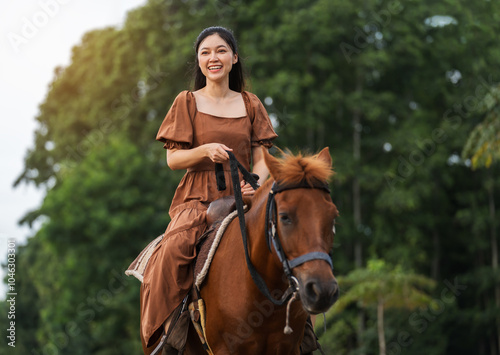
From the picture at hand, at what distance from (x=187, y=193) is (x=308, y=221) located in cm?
163

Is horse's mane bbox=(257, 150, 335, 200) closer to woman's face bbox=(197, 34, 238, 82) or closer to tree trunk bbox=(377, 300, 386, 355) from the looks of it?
woman's face bbox=(197, 34, 238, 82)

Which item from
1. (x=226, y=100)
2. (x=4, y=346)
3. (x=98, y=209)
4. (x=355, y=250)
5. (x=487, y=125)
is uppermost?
(x=226, y=100)

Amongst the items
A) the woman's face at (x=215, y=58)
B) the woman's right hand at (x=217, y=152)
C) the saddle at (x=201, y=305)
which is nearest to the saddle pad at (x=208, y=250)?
the saddle at (x=201, y=305)

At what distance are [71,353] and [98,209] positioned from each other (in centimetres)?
703

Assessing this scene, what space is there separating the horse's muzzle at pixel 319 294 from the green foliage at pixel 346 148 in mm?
21095

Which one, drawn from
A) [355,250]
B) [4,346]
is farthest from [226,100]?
[4,346]

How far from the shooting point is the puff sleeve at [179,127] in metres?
5.22

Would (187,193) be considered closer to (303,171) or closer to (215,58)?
(215,58)

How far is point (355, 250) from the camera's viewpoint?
28.3m

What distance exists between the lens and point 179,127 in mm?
5242

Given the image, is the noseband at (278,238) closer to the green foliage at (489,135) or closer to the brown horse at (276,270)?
the brown horse at (276,270)

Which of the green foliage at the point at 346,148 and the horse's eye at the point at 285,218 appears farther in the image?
the green foliage at the point at 346,148

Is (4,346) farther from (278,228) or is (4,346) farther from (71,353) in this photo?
(278,228)

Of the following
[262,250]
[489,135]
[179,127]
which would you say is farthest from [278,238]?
[489,135]
